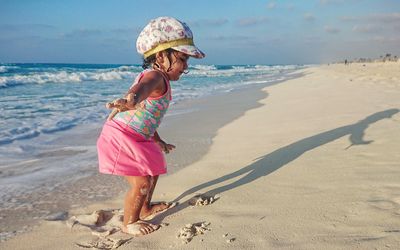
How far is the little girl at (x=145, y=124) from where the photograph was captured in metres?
2.39

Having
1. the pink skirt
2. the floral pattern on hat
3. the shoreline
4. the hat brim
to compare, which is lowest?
the shoreline

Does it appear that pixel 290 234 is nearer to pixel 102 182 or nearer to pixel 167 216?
pixel 167 216

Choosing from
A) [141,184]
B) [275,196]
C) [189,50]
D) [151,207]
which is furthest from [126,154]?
[275,196]

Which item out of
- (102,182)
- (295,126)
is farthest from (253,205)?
(295,126)

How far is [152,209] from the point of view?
8.56ft

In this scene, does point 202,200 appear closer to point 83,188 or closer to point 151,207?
point 151,207

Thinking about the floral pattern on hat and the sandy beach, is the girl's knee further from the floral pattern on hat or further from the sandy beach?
the floral pattern on hat

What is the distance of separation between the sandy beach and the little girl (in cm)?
24

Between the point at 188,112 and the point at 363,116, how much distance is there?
3.56 m

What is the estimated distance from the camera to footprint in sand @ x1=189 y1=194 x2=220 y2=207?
2.58m

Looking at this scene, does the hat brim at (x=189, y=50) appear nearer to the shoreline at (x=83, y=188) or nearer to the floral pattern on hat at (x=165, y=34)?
the floral pattern on hat at (x=165, y=34)

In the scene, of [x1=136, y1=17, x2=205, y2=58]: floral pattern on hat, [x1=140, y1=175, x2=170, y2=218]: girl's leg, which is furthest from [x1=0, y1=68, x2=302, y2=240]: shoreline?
[x1=136, y1=17, x2=205, y2=58]: floral pattern on hat

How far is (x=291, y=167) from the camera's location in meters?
3.25

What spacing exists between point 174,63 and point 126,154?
0.63 meters
